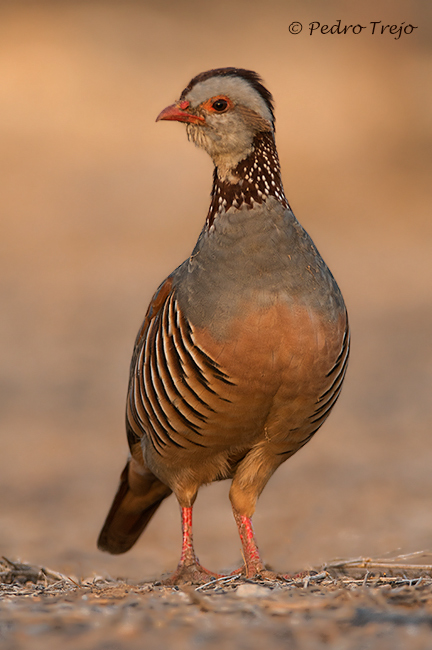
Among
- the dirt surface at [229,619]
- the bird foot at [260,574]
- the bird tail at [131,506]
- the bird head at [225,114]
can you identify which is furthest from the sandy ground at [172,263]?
the bird head at [225,114]

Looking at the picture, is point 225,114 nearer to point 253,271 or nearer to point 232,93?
point 232,93

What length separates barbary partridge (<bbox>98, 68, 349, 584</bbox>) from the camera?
140 inches

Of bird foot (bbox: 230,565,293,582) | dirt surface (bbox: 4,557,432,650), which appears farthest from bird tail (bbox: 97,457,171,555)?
dirt surface (bbox: 4,557,432,650)

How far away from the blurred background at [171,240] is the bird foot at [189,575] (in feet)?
2.21

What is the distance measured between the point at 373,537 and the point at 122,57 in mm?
19348

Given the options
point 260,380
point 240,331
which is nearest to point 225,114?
point 240,331

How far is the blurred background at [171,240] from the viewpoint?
7480 mm

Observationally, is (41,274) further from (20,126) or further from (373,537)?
(373,537)

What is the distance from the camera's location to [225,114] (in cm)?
381

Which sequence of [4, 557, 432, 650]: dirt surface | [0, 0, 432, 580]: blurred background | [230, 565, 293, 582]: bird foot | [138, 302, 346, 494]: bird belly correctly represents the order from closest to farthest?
[4, 557, 432, 650]: dirt surface < [138, 302, 346, 494]: bird belly < [230, 565, 293, 582]: bird foot < [0, 0, 432, 580]: blurred background

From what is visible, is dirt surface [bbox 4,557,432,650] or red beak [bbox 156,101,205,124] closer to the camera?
dirt surface [bbox 4,557,432,650]

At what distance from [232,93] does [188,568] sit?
7.02 ft

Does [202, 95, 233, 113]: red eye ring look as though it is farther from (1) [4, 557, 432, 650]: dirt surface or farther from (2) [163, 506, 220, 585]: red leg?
(1) [4, 557, 432, 650]: dirt surface

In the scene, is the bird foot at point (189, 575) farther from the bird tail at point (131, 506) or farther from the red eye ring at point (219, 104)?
the red eye ring at point (219, 104)
